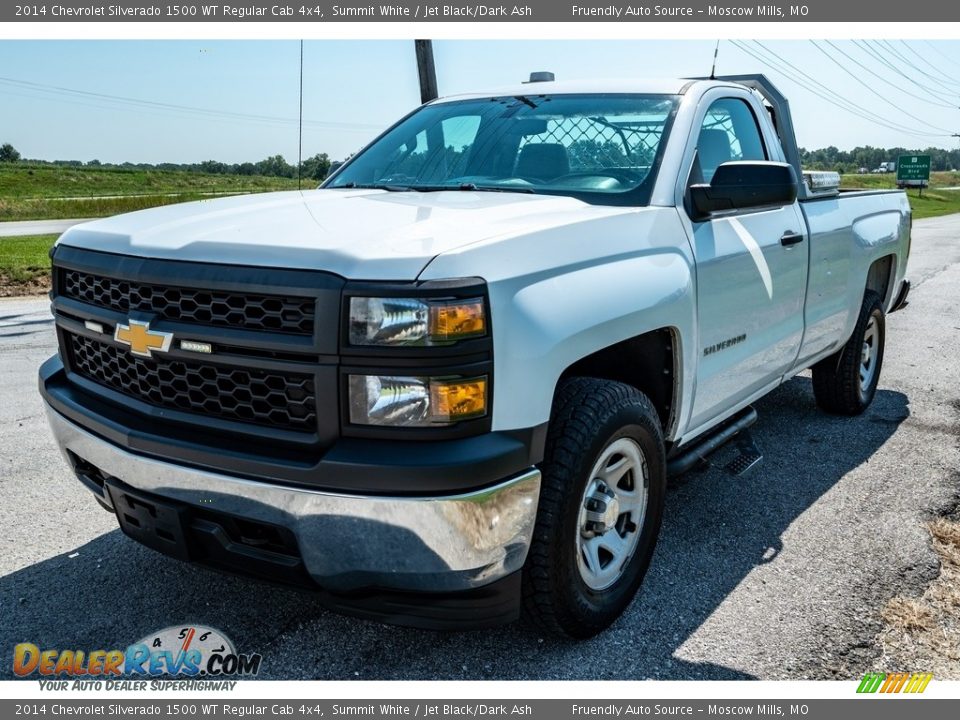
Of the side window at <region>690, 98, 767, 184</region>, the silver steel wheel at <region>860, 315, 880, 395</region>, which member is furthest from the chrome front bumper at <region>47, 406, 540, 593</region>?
the silver steel wheel at <region>860, 315, 880, 395</region>

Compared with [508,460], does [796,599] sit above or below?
below

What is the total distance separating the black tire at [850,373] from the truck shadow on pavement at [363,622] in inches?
70.9

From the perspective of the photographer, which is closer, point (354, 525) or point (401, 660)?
point (354, 525)

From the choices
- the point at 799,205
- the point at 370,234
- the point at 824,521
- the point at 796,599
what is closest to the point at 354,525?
the point at 370,234

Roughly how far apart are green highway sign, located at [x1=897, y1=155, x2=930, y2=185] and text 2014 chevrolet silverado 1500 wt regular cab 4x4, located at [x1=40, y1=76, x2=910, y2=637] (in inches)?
2554

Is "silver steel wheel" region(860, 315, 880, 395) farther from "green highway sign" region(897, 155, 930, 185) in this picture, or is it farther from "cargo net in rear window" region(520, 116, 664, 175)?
"green highway sign" region(897, 155, 930, 185)

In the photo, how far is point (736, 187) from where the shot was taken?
3287mm

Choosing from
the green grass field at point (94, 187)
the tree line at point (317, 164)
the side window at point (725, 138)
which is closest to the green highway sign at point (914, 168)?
the tree line at point (317, 164)

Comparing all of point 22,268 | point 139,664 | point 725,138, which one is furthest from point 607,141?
point 22,268

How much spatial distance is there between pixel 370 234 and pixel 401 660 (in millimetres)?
1361

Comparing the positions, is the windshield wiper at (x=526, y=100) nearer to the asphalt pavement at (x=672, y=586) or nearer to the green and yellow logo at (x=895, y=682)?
the asphalt pavement at (x=672, y=586)

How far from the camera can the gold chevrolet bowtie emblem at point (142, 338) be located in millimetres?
2504

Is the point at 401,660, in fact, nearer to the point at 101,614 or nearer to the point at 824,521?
the point at 101,614

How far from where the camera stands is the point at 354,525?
2.26m
